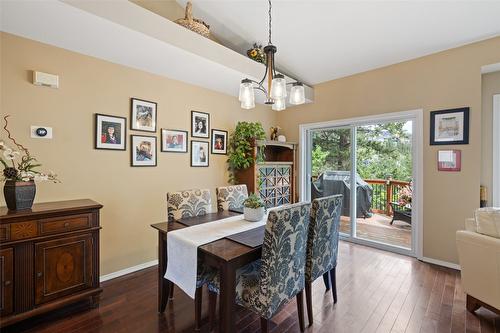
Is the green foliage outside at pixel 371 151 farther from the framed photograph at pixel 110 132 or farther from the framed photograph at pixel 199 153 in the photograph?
the framed photograph at pixel 110 132

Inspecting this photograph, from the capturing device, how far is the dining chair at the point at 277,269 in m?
1.51

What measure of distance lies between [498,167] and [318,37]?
2764mm

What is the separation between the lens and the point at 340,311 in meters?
2.10

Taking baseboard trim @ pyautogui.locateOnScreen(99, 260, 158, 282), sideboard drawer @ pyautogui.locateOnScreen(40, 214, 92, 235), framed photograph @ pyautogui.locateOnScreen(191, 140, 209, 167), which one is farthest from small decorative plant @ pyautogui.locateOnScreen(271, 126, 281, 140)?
sideboard drawer @ pyautogui.locateOnScreen(40, 214, 92, 235)

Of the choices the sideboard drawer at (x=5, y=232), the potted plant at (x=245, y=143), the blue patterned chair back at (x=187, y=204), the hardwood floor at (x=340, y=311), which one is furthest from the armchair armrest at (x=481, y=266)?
the sideboard drawer at (x=5, y=232)

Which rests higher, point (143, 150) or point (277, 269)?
point (143, 150)

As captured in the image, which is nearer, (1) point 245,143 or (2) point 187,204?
(2) point 187,204

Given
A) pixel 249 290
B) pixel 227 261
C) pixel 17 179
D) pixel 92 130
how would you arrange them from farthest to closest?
pixel 92 130 → pixel 17 179 → pixel 249 290 → pixel 227 261

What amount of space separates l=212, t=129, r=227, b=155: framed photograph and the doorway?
155 centimetres

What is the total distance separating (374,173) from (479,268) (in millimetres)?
1951

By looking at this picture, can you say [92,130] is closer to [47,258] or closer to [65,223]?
[65,223]

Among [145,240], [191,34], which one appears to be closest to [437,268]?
[145,240]

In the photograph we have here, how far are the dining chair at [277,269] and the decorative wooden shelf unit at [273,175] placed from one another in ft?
6.67

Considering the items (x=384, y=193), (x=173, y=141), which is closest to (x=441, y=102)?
(x=384, y=193)
